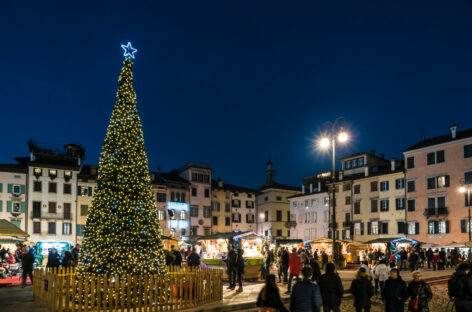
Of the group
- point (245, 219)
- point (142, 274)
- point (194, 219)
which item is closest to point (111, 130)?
point (142, 274)

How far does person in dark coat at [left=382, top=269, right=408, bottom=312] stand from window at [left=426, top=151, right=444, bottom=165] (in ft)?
139

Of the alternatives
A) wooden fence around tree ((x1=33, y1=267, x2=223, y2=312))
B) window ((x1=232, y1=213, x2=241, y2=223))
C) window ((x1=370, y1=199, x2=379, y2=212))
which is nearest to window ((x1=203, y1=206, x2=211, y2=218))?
window ((x1=232, y1=213, x2=241, y2=223))

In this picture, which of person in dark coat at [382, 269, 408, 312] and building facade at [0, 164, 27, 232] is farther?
building facade at [0, 164, 27, 232]

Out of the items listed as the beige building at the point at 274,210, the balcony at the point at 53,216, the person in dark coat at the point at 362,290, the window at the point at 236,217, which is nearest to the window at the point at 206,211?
the window at the point at 236,217

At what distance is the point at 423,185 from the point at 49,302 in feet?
146

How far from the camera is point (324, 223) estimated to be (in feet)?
211

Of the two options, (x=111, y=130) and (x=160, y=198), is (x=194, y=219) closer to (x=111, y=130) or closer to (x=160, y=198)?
(x=160, y=198)

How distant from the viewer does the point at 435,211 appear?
1921 inches

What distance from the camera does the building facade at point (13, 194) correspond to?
54688 mm

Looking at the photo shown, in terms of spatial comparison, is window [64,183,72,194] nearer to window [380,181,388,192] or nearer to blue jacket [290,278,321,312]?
window [380,181,388,192]

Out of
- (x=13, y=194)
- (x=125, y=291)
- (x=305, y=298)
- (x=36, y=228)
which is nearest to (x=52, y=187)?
Result: (x=13, y=194)

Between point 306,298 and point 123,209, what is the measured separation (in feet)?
25.2

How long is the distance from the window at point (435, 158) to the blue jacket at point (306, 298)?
45.1m

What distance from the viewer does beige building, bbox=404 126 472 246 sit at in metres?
46.4
